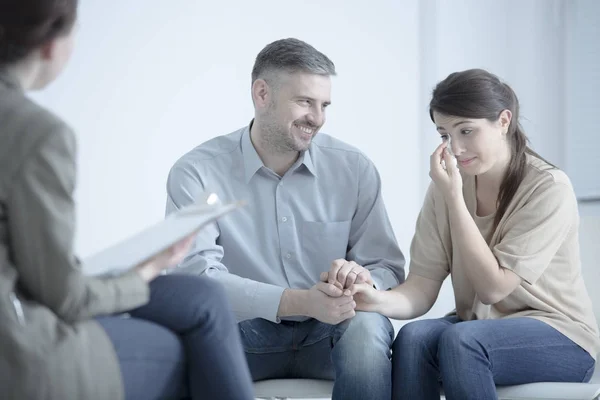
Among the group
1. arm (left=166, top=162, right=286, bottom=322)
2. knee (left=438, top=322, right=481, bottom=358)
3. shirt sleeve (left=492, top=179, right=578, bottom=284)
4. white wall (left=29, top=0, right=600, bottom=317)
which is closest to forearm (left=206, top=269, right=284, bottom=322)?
arm (left=166, top=162, right=286, bottom=322)

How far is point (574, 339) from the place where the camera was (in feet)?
6.90

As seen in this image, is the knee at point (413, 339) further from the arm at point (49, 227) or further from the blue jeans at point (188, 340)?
the arm at point (49, 227)

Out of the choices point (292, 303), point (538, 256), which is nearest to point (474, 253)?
point (538, 256)

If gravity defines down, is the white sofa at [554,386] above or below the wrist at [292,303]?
below

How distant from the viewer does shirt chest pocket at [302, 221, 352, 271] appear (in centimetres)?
243

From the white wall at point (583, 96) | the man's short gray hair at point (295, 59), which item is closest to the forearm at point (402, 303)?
the man's short gray hair at point (295, 59)

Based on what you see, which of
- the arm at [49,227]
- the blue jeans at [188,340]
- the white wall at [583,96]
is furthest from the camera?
the white wall at [583,96]

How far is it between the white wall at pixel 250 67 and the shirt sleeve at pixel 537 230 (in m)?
1.68

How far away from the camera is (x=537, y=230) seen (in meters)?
2.14

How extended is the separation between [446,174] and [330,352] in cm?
55

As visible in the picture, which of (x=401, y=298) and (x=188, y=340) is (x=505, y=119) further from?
(x=188, y=340)

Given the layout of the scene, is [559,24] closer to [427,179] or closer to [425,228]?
[427,179]

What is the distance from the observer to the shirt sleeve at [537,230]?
212 cm

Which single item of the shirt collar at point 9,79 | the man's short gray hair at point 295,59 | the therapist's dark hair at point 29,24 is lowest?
the man's short gray hair at point 295,59
